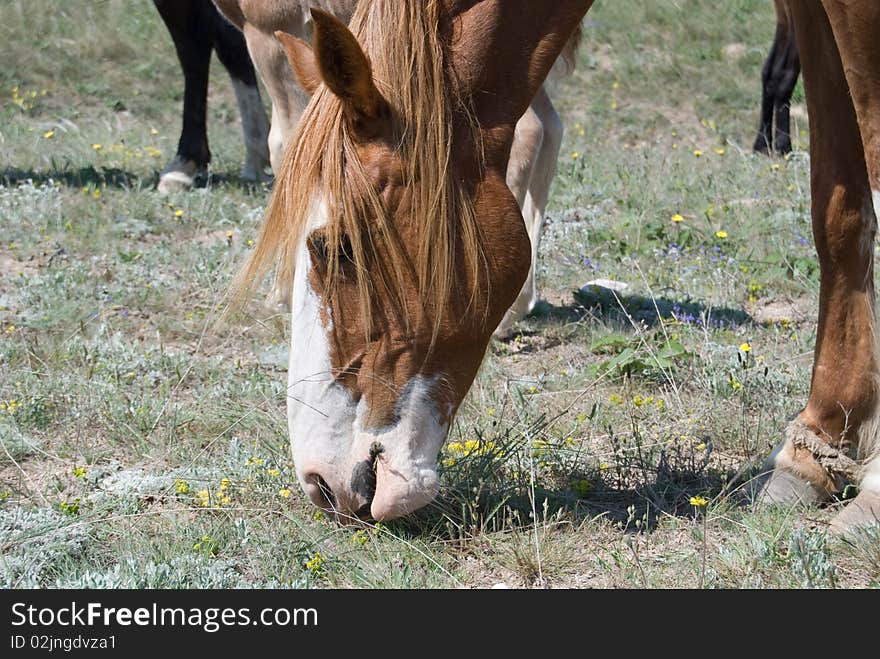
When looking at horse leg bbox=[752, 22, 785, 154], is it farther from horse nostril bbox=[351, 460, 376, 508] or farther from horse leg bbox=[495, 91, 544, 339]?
horse nostril bbox=[351, 460, 376, 508]

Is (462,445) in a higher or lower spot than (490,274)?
lower

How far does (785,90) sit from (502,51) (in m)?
6.27

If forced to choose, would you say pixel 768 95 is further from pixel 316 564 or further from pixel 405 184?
pixel 316 564

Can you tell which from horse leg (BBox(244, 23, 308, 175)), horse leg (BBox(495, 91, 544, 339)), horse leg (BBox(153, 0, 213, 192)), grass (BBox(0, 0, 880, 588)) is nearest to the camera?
grass (BBox(0, 0, 880, 588))

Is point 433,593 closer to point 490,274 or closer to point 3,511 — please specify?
point 490,274

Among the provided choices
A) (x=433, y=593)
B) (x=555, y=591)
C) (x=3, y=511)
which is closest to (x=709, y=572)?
(x=555, y=591)

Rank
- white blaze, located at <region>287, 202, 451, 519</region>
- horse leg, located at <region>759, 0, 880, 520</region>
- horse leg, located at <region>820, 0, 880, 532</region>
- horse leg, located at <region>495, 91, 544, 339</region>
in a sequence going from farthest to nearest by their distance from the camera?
horse leg, located at <region>495, 91, 544, 339</region> → horse leg, located at <region>759, 0, 880, 520</region> → white blaze, located at <region>287, 202, 451, 519</region> → horse leg, located at <region>820, 0, 880, 532</region>

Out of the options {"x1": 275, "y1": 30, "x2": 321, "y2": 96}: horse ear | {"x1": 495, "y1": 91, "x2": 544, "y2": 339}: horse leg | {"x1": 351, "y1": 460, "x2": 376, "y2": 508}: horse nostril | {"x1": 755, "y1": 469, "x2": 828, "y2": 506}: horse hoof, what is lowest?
{"x1": 755, "y1": 469, "x2": 828, "y2": 506}: horse hoof

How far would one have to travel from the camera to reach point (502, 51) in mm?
2213

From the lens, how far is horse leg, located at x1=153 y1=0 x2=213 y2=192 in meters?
6.45

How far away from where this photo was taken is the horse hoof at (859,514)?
89.7 inches

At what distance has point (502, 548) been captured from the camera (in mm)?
2299

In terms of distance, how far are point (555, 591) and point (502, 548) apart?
0.85ft

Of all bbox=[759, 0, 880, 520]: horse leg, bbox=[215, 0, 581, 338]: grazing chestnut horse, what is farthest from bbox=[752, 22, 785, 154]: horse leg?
bbox=[759, 0, 880, 520]: horse leg
